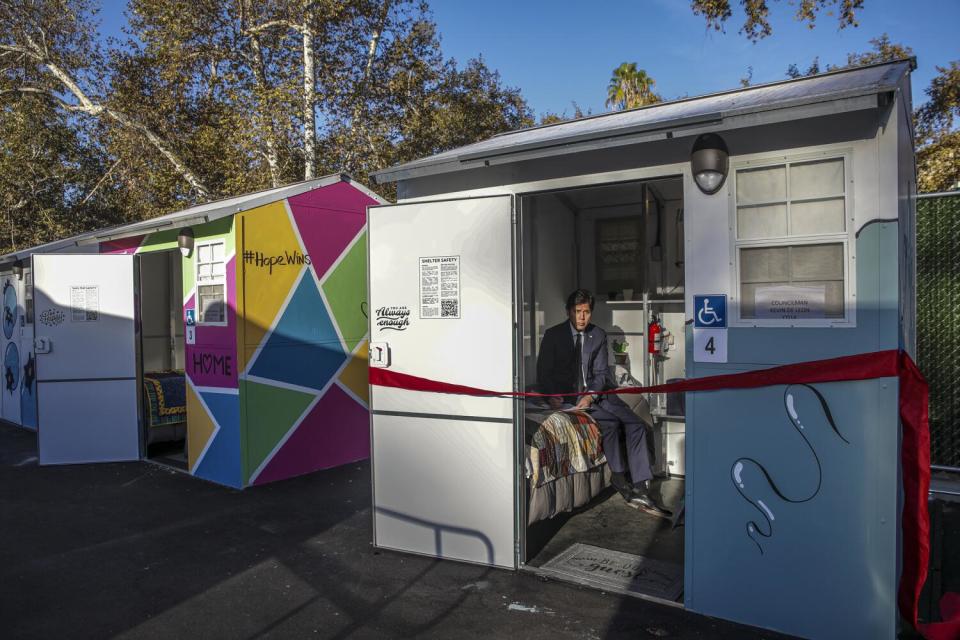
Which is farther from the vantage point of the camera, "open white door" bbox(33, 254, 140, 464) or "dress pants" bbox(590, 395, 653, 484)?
"open white door" bbox(33, 254, 140, 464)

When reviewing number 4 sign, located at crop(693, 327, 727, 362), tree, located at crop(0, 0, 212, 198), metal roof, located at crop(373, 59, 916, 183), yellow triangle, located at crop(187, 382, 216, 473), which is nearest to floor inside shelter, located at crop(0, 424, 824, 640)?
yellow triangle, located at crop(187, 382, 216, 473)

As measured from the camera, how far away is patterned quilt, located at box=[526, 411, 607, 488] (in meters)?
4.55

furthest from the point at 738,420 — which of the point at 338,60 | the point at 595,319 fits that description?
the point at 338,60

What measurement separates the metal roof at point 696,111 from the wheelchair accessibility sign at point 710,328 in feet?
2.96

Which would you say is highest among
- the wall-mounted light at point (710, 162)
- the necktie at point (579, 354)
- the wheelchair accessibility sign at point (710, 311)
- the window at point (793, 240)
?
the wall-mounted light at point (710, 162)

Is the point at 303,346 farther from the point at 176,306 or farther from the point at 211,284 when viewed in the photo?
the point at 176,306

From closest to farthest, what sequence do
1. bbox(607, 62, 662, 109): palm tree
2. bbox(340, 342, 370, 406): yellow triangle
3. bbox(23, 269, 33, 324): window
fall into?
bbox(340, 342, 370, 406): yellow triangle, bbox(23, 269, 33, 324): window, bbox(607, 62, 662, 109): palm tree

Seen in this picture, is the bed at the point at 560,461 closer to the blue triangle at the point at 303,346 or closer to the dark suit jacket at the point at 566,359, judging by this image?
the dark suit jacket at the point at 566,359

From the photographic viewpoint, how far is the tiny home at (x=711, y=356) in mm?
3141

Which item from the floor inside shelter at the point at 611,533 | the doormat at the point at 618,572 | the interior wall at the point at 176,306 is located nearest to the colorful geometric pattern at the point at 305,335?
the floor inside shelter at the point at 611,533

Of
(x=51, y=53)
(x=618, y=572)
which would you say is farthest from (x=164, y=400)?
(x=51, y=53)

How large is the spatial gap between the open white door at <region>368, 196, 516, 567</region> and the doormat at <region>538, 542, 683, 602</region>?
410 millimetres

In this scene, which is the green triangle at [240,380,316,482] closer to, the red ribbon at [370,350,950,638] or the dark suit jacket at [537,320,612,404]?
the dark suit jacket at [537,320,612,404]

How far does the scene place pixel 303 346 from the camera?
684 centimetres
